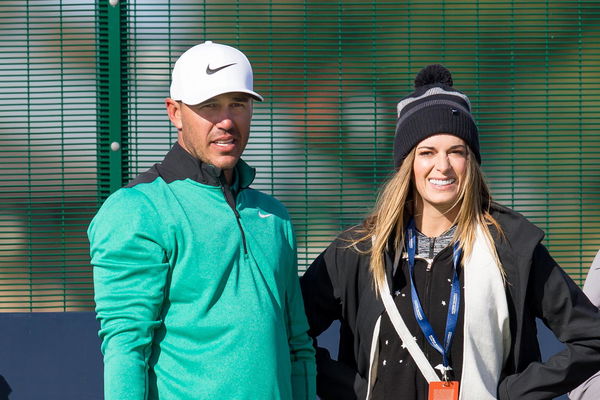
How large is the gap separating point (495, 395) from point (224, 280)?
1.13 metres

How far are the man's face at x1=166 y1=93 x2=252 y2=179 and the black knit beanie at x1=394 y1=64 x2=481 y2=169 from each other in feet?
2.39

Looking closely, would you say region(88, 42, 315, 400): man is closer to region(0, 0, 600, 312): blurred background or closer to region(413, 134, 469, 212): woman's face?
region(413, 134, 469, 212): woman's face

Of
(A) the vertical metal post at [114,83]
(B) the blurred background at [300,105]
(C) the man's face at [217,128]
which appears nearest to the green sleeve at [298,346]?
(C) the man's face at [217,128]

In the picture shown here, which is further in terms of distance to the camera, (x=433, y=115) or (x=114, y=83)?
(x=114, y=83)

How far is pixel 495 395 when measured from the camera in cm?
334

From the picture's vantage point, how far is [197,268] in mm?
2822

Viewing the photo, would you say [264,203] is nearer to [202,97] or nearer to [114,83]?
[202,97]

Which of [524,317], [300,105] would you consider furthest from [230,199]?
[300,105]

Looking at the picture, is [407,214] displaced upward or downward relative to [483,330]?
upward

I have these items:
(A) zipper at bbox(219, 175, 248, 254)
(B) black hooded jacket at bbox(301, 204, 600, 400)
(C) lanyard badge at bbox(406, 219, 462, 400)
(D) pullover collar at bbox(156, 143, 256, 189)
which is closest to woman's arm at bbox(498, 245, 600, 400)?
(B) black hooded jacket at bbox(301, 204, 600, 400)

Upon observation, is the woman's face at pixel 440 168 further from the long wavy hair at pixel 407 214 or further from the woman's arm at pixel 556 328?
the woman's arm at pixel 556 328

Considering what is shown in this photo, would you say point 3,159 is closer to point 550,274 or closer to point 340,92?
point 340,92

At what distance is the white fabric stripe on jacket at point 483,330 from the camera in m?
3.27

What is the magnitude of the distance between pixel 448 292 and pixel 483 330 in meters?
0.18
